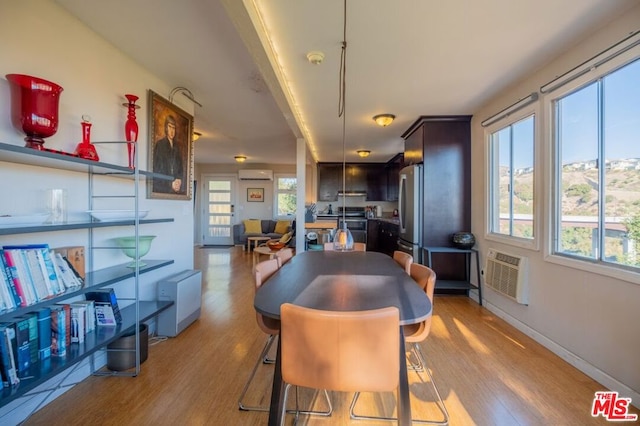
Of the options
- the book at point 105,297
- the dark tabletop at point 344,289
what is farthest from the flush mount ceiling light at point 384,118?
the book at point 105,297

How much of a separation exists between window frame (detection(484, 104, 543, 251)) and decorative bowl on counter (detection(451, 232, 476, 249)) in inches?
8.8

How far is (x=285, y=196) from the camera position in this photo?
29.0ft

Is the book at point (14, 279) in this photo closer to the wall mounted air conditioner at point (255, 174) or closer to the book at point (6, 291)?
the book at point (6, 291)

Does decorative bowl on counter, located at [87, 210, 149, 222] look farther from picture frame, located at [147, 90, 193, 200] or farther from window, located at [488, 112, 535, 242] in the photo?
window, located at [488, 112, 535, 242]

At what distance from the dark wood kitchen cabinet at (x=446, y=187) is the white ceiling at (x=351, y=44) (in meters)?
0.32

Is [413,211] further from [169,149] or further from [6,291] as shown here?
[6,291]

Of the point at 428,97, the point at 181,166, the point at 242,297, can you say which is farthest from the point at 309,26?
the point at 242,297

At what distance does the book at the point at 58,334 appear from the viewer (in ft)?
5.41

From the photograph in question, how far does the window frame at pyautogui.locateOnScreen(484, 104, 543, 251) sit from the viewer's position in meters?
2.68

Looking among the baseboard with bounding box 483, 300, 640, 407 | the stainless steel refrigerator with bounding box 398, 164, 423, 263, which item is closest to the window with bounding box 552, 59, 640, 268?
the baseboard with bounding box 483, 300, 640, 407

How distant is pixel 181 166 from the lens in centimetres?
321

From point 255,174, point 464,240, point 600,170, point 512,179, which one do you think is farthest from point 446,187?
point 255,174

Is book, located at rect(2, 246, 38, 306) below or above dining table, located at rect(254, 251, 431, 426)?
above
